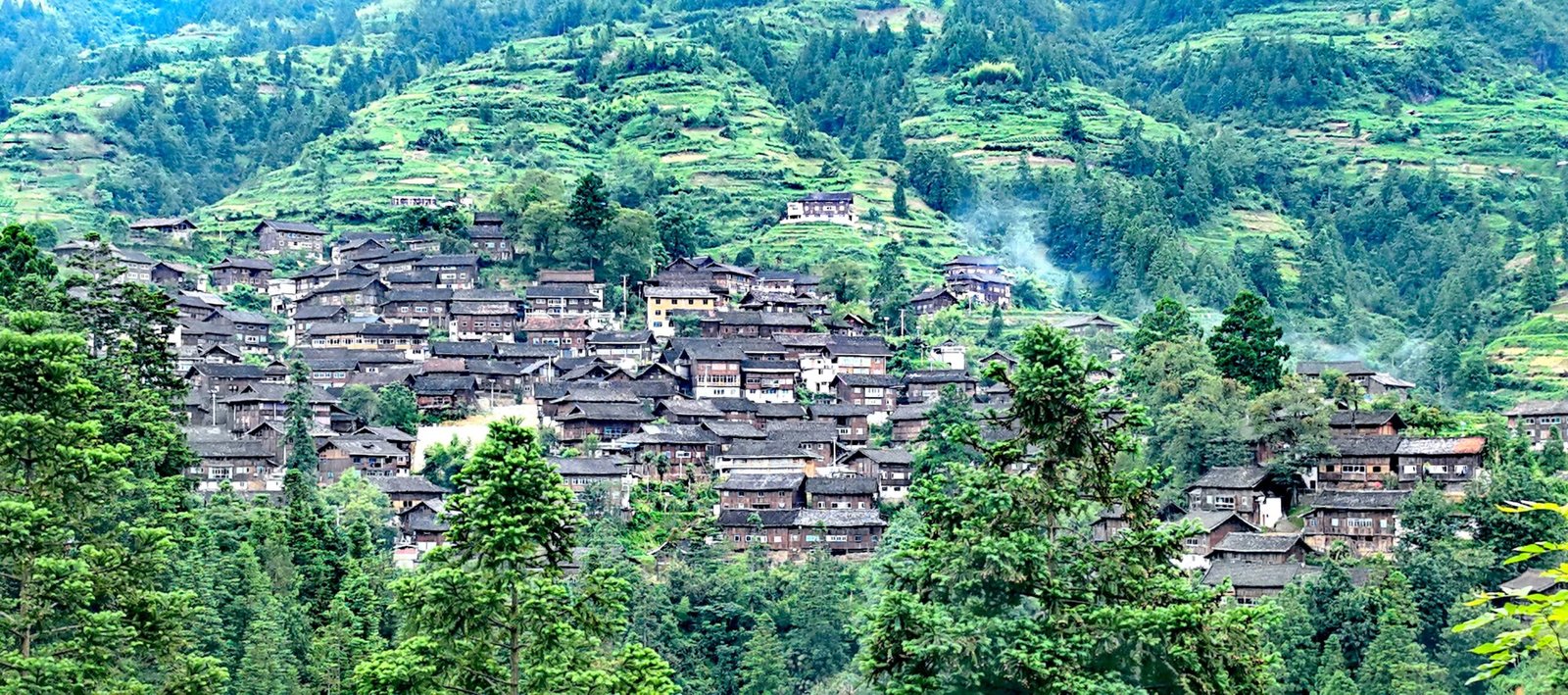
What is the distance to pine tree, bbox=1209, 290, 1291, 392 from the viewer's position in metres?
63.3

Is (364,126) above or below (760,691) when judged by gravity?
above

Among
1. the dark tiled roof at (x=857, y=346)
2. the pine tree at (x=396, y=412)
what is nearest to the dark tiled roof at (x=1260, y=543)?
the dark tiled roof at (x=857, y=346)

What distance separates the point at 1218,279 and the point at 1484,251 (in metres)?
15.7

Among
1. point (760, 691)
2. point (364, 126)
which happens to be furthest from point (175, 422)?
point (364, 126)

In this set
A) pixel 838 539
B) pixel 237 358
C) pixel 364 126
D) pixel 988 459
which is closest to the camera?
pixel 988 459

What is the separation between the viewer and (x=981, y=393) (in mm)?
71125

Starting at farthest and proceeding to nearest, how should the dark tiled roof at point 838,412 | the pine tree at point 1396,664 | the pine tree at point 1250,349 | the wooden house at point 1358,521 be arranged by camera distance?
the dark tiled roof at point 838,412
the pine tree at point 1250,349
the wooden house at point 1358,521
the pine tree at point 1396,664

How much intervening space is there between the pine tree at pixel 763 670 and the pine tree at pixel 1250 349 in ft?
57.7

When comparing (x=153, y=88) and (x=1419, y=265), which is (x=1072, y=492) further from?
(x=153, y=88)

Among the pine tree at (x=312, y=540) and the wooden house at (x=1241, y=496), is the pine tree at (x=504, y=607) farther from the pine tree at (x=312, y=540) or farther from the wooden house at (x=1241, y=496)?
the wooden house at (x=1241, y=496)

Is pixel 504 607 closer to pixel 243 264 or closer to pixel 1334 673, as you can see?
pixel 1334 673

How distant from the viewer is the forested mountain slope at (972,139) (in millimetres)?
97125

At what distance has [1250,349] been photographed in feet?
208

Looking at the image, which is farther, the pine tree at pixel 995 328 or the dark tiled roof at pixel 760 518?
the pine tree at pixel 995 328
